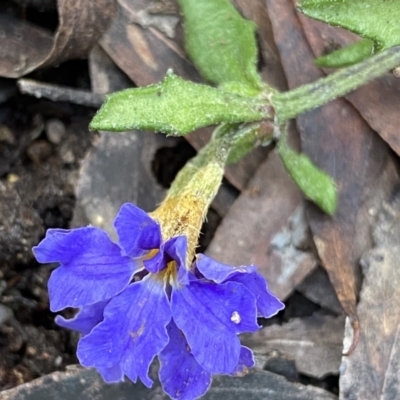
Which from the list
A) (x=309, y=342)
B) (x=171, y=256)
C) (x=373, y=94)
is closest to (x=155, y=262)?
(x=171, y=256)

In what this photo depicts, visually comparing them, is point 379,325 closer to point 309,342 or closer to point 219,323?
point 309,342

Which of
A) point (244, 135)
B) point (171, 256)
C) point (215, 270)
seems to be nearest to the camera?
point (215, 270)

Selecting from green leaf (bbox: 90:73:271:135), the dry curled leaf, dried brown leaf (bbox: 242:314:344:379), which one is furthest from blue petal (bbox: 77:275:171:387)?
the dry curled leaf

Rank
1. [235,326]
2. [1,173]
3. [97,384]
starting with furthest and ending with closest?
[1,173] < [97,384] < [235,326]

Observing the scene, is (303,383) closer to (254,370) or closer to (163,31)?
(254,370)

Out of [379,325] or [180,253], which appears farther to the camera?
[379,325]

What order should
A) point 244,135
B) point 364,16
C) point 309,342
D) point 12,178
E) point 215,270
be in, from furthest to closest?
point 12,178 < point 309,342 < point 244,135 < point 364,16 < point 215,270

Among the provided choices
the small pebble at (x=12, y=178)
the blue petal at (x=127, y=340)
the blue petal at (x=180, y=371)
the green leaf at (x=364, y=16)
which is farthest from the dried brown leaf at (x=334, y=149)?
the small pebble at (x=12, y=178)

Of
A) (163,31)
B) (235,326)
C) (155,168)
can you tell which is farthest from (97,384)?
(163,31)
